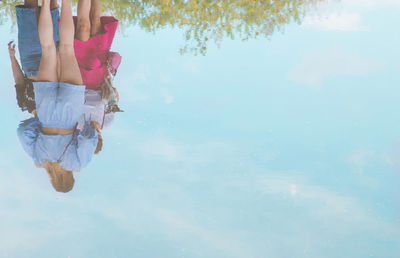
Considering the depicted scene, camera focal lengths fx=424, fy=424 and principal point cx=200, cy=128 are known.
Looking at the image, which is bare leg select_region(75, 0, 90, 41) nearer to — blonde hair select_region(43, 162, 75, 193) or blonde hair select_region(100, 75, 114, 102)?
blonde hair select_region(100, 75, 114, 102)

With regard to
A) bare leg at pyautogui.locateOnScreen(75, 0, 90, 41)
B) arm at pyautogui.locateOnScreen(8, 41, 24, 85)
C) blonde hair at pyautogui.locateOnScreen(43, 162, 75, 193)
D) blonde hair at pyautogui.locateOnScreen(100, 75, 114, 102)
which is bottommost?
blonde hair at pyautogui.locateOnScreen(43, 162, 75, 193)

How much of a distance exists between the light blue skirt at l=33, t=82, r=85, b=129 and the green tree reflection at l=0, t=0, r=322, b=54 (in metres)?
2.54

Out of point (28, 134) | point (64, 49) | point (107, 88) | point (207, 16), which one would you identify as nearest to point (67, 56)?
point (64, 49)

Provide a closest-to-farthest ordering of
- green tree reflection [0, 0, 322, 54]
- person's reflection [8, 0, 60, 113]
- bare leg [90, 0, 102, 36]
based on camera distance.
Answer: person's reflection [8, 0, 60, 113], bare leg [90, 0, 102, 36], green tree reflection [0, 0, 322, 54]

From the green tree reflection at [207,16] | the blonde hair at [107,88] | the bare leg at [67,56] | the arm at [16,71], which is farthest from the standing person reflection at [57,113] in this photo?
the green tree reflection at [207,16]

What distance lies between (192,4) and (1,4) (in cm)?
249

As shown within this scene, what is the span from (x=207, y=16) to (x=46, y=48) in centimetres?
326

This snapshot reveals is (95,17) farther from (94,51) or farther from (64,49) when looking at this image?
(64,49)

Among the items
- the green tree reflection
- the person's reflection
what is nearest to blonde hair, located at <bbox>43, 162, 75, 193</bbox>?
the person's reflection

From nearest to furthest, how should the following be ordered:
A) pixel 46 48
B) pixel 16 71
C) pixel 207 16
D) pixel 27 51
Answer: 1. pixel 46 48
2. pixel 16 71
3. pixel 27 51
4. pixel 207 16

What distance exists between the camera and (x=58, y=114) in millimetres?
2555

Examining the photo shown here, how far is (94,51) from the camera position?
3084 millimetres

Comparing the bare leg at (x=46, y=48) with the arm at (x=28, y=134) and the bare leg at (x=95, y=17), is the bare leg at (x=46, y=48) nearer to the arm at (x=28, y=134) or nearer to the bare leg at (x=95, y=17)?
the arm at (x=28, y=134)

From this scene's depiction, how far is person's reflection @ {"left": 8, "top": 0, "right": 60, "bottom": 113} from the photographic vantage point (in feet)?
9.35
